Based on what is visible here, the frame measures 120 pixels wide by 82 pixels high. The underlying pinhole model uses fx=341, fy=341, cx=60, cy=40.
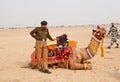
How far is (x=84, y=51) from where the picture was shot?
1215 centimetres

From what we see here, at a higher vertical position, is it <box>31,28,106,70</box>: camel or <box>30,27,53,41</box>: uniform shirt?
<box>30,27,53,41</box>: uniform shirt

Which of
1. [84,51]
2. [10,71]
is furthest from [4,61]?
[84,51]

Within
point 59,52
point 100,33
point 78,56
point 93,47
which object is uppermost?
point 100,33

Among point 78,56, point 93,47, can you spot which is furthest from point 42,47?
point 93,47

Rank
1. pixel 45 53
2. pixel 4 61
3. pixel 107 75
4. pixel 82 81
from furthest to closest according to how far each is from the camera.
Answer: pixel 4 61 < pixel 45 53 < pixel 107 75 < pixel 82 81

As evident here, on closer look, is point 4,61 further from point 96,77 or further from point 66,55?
point 96,77

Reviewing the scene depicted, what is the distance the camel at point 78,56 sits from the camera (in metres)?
11.8

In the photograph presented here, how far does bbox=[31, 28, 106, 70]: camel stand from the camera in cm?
1177

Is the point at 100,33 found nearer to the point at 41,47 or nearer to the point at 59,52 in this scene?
the point at 59,52

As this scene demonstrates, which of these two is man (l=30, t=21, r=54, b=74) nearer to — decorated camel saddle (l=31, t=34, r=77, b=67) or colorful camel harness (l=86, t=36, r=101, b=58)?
decorated camel saddle (l=31, t=34, r=77, b=67)

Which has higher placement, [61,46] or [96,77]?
[61,46]

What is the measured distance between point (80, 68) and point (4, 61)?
12.7ft

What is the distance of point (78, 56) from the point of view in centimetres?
1195

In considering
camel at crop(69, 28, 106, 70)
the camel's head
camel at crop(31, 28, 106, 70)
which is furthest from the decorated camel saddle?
the camel's head
